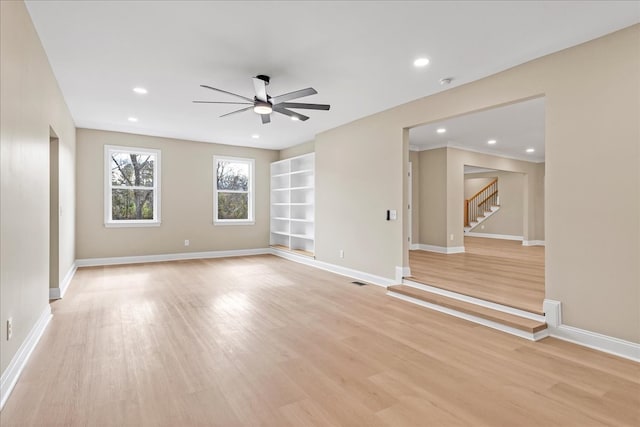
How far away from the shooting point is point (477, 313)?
11.4 ft

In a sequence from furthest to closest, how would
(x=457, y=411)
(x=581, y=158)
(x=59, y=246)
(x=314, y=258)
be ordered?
(x=314, y=258) < (x=59, y=246) < (x=581, y=158) < (x=457, y=411)

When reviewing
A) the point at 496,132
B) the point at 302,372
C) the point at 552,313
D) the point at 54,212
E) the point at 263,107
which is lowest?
the point at 302,372

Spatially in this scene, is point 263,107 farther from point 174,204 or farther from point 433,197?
point 433,197

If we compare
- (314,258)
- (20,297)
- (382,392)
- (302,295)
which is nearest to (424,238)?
(314,258)

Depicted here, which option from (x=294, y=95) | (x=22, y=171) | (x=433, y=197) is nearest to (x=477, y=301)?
(x=294, y=95)

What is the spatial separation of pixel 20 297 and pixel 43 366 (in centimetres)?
54

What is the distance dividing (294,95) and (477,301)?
3072 mm

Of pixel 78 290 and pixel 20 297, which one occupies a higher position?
pixel 20 297

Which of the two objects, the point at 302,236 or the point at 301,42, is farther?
the point at 302,236

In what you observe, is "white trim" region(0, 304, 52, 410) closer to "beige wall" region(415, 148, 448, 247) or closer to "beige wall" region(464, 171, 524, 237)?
"beige wall" region(415, 148, 448, 247)

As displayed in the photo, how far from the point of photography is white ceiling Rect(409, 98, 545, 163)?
5.18 meters

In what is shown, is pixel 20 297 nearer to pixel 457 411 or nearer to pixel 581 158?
pixel 457 411

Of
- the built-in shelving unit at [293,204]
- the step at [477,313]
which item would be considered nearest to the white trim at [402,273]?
the step at [477,313]

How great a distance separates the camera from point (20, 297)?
248 centimetres
